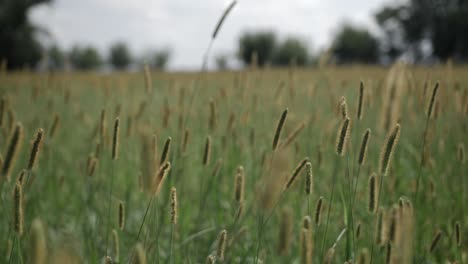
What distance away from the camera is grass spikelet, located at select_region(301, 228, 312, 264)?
1.91ft

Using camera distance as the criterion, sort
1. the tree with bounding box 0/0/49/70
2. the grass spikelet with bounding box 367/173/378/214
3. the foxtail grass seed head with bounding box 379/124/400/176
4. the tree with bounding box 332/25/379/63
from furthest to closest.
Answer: the tree with bounding box 332/25/379/63, the tree with bounding box 0/0/49/70, the grass spikelet with bounding box 367/173/378/214, the foxtail grass seed head with bounding box 379/124/400/176

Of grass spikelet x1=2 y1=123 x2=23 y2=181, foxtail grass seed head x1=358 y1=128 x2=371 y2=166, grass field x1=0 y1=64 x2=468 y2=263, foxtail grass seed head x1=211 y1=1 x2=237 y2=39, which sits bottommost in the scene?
grass field x1=0 y1=64 x2=468 y2=263

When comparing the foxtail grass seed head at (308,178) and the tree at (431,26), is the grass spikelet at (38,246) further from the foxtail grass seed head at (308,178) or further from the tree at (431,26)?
the tree at (431,26)

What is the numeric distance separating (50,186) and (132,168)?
505 mm

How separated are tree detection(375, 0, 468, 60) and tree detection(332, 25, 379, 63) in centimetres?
355

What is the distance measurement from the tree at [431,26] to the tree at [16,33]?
2743 cm

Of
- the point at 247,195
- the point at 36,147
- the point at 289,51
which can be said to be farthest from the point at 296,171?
the point at 289,51

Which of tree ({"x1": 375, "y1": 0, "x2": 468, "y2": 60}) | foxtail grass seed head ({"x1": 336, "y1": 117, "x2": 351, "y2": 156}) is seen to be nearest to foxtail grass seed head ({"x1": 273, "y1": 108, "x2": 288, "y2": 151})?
foxtail grass seed head ({"x1": 336, "y1": 117, "x2": 351, "y2": 156})

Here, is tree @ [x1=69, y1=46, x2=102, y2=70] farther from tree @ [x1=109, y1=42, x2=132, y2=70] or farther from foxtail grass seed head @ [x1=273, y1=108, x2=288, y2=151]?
foxtail grass seed head @ [x1=273, y1=108, x2=288, y2=151]

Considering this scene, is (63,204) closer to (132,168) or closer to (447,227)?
(132,168)

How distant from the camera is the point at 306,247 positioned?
23.3 inches

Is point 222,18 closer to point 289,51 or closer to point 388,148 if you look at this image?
point 388,148

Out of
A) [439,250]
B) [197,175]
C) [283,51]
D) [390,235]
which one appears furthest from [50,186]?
[283,51]

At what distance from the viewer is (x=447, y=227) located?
1653 millimetres
